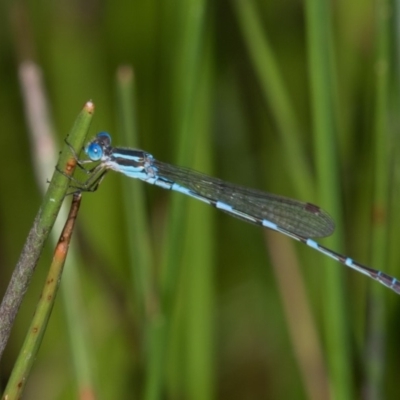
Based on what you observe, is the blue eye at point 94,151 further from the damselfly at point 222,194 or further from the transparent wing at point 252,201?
the transparent wing at point 252,201

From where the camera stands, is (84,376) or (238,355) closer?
(84,376)

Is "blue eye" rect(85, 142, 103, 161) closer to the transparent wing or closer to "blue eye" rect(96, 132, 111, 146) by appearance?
"blue eye" rect(96, 132, 111, 146)

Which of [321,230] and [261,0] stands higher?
[261,0]

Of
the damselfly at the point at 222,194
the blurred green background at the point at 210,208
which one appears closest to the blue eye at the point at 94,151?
the damselfly at the point at 222,194

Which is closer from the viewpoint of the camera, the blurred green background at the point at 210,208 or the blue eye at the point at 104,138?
the blurred green background at the point at 210,208

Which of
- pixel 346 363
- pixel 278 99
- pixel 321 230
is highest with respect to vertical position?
pixel 278 99

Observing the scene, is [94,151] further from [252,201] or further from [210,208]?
[252,201]

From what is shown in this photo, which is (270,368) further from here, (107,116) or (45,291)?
(45,291)

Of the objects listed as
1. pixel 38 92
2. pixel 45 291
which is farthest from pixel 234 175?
pixel 45 291
